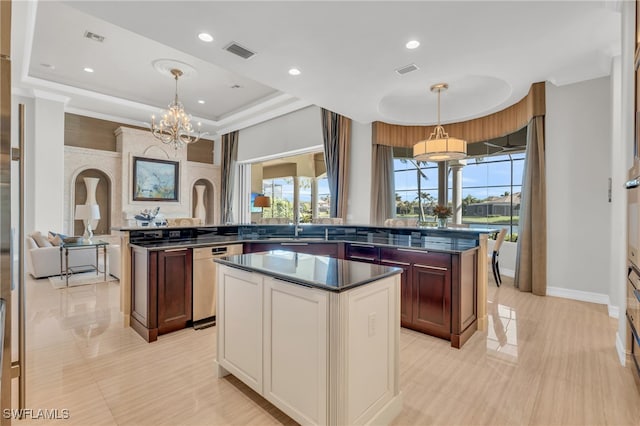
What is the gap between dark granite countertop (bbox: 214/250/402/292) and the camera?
1705mm

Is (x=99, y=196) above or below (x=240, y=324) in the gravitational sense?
above

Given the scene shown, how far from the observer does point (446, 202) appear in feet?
23.3

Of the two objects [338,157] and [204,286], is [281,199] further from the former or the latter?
[204,286]

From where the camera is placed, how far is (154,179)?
895 cm

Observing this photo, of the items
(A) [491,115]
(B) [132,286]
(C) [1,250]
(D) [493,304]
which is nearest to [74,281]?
(B) [132,286]

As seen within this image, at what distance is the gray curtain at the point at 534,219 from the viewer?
4.74m

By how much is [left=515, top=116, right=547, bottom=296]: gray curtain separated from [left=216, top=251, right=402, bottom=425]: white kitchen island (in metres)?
3.98

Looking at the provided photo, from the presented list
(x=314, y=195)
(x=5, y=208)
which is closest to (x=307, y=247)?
(x=5, y=208)

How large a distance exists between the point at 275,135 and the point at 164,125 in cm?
307

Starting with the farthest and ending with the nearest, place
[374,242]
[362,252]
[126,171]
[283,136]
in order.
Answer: [126,171] < [283,136] < [362,252] < [374,242]

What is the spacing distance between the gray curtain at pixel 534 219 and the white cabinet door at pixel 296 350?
15.0 ft

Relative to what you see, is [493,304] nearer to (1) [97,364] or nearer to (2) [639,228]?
(2) [639,228]

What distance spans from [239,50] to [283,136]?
4.58 m

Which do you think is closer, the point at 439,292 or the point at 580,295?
the point at 439,292
